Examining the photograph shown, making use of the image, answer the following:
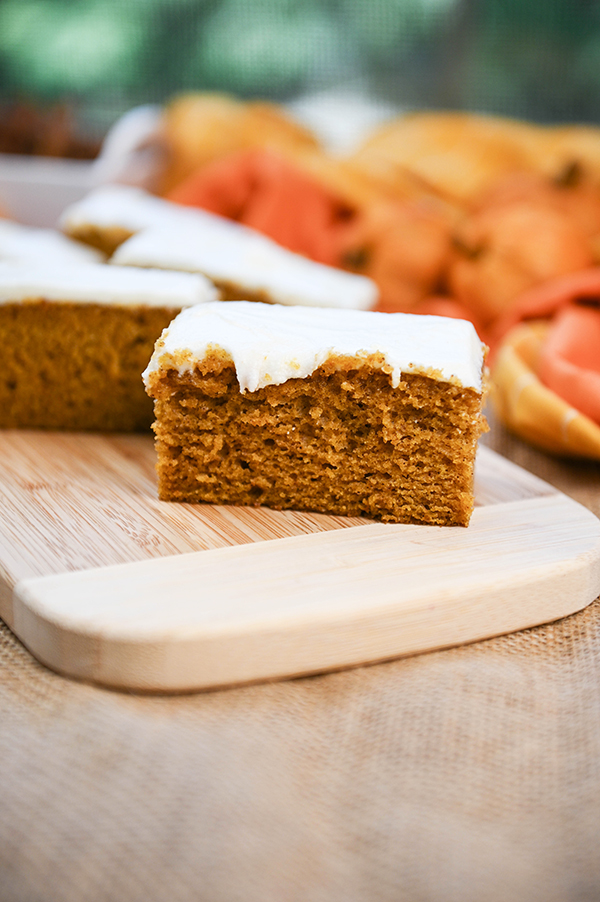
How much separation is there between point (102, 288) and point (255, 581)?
1001mm

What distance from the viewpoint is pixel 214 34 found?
408 cm

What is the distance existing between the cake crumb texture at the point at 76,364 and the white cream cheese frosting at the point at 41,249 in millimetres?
324

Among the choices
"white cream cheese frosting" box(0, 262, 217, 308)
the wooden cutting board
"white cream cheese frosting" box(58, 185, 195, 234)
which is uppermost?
"white cream cheese frosting" box(58, 185, 195, 234)

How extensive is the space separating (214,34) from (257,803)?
12.9ft

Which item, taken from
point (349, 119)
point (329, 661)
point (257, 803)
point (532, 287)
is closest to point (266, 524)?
point (329, 661)

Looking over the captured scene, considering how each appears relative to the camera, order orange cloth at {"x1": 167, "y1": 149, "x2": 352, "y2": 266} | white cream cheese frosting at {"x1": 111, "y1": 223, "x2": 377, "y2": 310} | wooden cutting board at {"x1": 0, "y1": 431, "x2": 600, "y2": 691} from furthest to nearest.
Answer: orange cloth at {"x1": 167, "y1": 149, "x2": 352, "y2": 266}, white cream cheese frosting at {"x1": 111, "y1": 223, "x2": 377, "y2": 310}, wooden cutting board at {"x1": 0, "y1": 431, "x2": 600, "y2": 691}

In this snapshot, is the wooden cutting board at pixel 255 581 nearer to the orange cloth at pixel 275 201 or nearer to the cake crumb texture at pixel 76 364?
the cake crumb texture at pixel 76 364

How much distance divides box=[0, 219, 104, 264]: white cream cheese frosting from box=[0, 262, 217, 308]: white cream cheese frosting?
0.81ft

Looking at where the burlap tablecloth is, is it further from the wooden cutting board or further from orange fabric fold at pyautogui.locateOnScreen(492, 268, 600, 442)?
orange fabric fold at pyautogui.locateOnScreen(492, 268, 600, 442)

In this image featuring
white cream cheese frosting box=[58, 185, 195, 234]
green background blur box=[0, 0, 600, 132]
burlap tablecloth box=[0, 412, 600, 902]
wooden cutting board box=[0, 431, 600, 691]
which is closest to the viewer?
burlap tablecloth box=[0, 412, 600, 902]

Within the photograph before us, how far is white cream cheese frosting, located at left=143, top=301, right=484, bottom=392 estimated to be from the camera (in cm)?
157

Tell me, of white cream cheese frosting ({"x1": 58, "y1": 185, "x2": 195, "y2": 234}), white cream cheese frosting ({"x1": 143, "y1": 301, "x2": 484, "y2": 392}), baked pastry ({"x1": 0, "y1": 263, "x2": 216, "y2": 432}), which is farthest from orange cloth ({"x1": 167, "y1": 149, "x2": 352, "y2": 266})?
white cream cheese frosting ({"x1": 143, "y1": 301, "x2": 484, "y2": 392})

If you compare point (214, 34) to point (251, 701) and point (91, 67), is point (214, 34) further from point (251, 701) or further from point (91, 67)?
point (251, 701)

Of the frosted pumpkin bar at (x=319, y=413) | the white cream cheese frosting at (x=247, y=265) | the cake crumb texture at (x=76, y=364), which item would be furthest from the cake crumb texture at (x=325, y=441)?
the white cream cheese frosting at (x=247, y=265)
